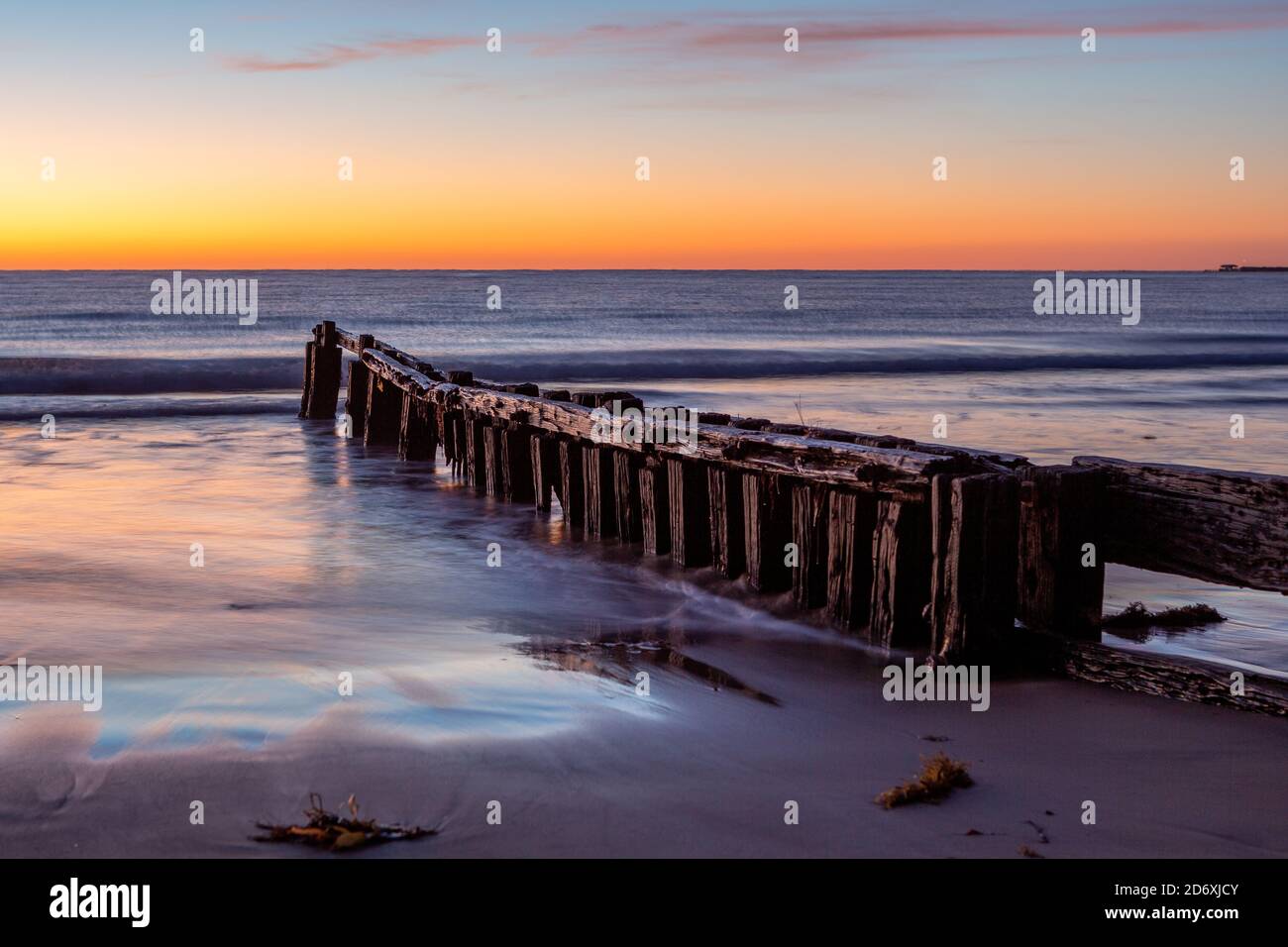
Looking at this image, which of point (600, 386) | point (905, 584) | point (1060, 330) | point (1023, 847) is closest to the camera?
point (1023, 847)

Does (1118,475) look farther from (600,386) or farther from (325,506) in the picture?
(600,386)

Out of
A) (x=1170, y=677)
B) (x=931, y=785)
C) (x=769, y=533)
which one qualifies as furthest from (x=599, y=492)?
(x=931, y=785)

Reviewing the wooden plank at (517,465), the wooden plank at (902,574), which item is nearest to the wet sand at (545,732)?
the wooden plank at (902,574)

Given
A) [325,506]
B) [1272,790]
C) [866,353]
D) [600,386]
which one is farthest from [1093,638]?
[866,353]

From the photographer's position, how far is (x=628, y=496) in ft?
33.1

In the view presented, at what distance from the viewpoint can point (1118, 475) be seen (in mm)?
6367

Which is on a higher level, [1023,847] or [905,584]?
[905,584]

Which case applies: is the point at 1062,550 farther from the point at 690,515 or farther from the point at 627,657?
the point at 690,515

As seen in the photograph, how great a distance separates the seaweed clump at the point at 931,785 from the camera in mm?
4871

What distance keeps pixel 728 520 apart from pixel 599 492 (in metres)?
2.12

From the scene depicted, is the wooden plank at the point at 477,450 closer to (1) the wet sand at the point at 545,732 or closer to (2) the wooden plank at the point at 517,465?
(2) the wooden plank at the point at 517,465

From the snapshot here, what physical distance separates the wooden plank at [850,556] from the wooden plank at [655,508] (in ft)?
7.19

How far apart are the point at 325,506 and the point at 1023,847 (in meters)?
9.57

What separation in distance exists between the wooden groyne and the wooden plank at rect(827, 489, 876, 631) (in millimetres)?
10
